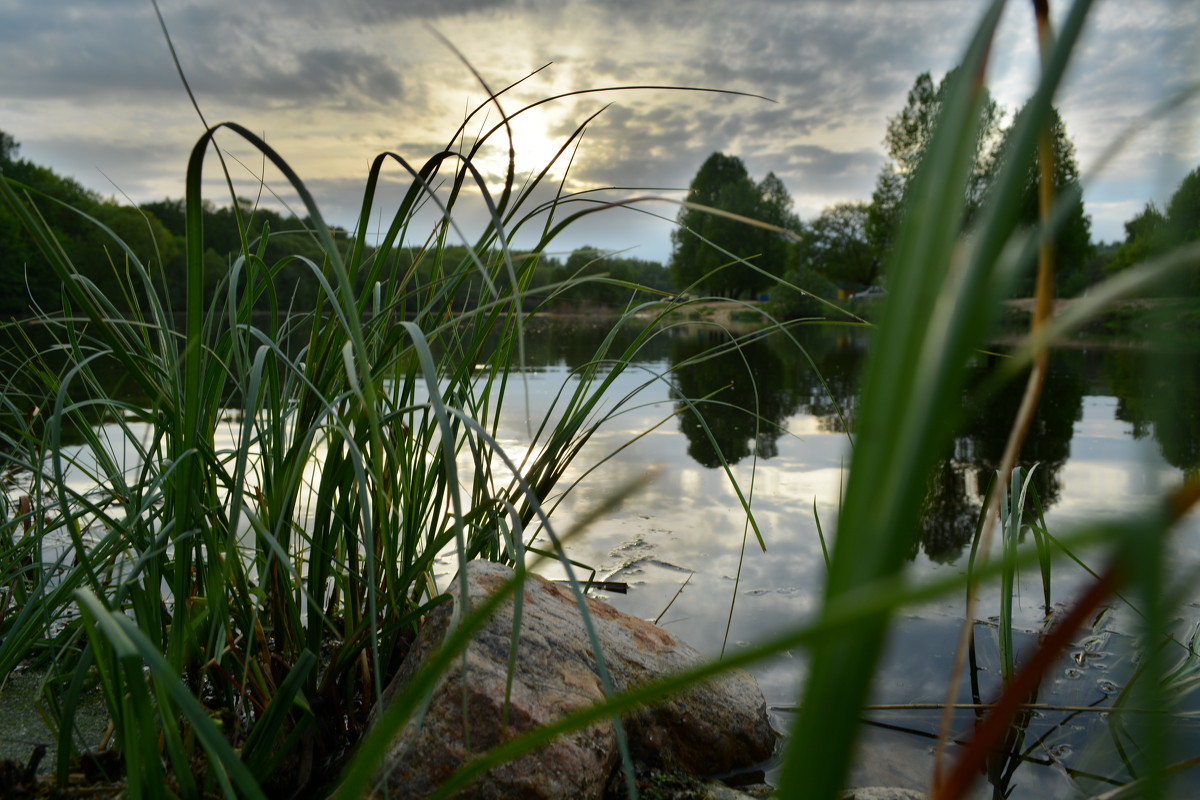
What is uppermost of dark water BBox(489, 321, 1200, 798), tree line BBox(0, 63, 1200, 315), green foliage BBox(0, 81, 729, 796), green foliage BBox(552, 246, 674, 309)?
tree line BBox(0, 63, 1200, 315)

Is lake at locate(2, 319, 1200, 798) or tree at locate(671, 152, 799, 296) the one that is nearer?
lake at locate(2, 319, 1200, 798)

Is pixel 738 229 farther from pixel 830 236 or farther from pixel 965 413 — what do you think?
pixel 965 413

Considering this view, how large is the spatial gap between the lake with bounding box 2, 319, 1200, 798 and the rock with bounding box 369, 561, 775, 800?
182mm

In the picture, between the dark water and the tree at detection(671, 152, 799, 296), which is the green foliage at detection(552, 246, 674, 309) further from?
the tree at detection(671, 152, 799, 296)

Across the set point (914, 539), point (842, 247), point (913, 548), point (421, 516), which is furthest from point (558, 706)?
point (842, 247)

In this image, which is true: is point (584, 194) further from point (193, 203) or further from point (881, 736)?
point (881, 736)

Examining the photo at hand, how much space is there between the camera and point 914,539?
1332 millimetres

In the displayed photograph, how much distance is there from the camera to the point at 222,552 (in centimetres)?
122

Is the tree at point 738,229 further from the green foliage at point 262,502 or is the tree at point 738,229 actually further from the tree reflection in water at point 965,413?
the green foliage at point 262,502

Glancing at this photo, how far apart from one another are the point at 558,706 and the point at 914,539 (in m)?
0.66

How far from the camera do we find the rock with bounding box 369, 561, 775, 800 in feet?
3.44

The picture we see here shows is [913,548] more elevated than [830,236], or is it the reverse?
[830,236]

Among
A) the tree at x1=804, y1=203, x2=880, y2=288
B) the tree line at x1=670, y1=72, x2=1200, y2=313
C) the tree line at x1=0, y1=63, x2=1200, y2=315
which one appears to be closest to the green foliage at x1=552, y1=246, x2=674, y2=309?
the tree line at x1=0, y1=63, x2=1200, y2=315

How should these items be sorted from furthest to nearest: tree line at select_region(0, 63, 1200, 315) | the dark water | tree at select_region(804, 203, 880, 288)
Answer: tree at select_region(804, 203, 880, 288)
tree line at select_region(0, 63, 1200, 315)
the dark water
